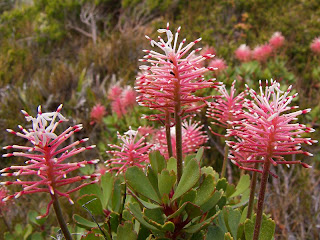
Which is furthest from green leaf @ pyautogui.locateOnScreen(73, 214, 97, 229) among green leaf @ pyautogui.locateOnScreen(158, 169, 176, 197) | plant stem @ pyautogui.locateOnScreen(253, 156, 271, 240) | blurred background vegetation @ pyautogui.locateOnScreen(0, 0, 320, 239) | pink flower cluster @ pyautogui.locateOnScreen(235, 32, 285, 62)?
pink flower cluster @ pyautogui.locateOnScreen(235, 32, 285, 62)

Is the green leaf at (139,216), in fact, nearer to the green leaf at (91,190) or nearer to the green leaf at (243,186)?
the green leaf at (91,190)

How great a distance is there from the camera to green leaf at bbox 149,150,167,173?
140 cm

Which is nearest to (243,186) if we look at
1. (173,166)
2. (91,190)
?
(173,166)

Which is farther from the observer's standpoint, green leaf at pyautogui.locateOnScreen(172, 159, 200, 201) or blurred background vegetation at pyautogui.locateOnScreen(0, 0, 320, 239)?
blurred background vegetation at pyautogui.locateOnScreen(0, 0, 320, 239)

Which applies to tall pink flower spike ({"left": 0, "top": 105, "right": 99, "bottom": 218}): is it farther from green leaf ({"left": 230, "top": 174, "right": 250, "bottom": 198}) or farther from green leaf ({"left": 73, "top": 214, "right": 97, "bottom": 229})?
green leaf ({"left": 230, "top": 174, "right": 250, "bottom": 198})

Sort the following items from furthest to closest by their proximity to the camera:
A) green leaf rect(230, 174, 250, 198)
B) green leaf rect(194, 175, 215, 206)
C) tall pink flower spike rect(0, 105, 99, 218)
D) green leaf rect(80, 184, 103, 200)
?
green leaf rect(230, 174, 250, 198), green leaf rect(80, 184, 103, 200), green leaf rect(194, 175, 215, 206), tall pink flower spike rect(0, 105, 99, 218)

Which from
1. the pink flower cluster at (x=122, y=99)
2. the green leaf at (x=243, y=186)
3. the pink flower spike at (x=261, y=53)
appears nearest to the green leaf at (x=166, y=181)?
the green leaf at (x=243, y=186)

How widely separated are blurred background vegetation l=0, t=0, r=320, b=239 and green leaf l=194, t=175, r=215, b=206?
56.1 inches

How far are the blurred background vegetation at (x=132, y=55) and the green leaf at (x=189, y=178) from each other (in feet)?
4.94

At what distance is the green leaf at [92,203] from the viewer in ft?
4.63

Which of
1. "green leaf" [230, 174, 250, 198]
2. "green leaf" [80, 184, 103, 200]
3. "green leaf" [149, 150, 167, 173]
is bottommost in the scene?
"green leaf" [230, 174, 250, 198]

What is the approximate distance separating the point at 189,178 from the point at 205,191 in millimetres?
122

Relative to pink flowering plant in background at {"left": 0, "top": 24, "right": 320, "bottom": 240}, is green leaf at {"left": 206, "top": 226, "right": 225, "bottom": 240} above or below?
below

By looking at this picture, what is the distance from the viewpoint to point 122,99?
139 inches
